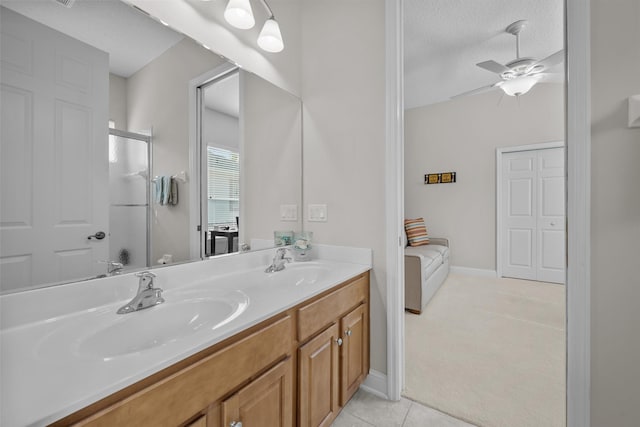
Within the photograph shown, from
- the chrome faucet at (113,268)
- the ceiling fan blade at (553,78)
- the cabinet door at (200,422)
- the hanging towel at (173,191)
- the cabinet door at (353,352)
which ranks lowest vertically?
the cabinet door at (353,352)

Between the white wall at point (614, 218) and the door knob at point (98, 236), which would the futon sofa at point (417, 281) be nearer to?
the white wall at point (614, 218)

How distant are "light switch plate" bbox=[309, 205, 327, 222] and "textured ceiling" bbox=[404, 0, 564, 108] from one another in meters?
1.96

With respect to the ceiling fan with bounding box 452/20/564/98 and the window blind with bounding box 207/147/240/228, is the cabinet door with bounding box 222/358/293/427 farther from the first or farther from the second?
the ceiling fan with bounding box 452/20/564/98

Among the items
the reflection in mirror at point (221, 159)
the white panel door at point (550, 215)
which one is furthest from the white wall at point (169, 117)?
the white panel door at point (550, 215)

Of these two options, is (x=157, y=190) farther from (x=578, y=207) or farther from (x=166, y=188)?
(x=578, y=207)

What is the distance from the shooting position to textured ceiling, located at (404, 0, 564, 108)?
90.5 inches

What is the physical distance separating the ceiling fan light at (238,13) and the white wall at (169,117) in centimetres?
19

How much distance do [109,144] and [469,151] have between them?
4.64 m

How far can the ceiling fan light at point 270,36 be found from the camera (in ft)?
4.65

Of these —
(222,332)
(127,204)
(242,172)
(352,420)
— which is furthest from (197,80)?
(352,420)

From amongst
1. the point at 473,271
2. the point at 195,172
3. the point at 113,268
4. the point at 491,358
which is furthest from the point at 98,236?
the point at 473,271

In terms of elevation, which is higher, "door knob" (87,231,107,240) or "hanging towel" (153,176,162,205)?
"hanging towel" (153,176,162,205)

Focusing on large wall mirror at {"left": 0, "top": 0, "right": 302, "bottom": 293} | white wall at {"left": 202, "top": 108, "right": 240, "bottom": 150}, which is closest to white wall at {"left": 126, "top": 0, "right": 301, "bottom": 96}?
large wall mirror at {"left": 0, "top": 0, "right": 302, "bottom": 293}

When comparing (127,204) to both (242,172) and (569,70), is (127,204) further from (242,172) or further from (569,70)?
(569,70)
